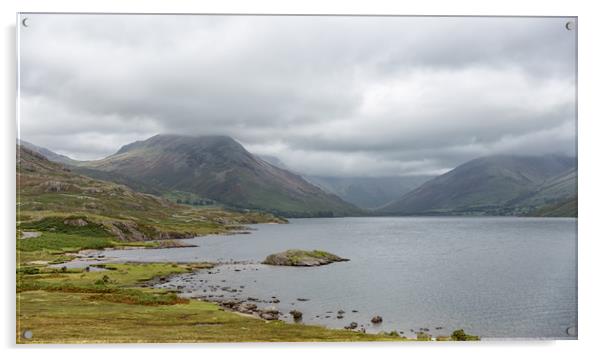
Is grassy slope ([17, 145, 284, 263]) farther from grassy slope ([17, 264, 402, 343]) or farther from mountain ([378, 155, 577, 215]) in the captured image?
mountain ([378, 155, 577, 215])

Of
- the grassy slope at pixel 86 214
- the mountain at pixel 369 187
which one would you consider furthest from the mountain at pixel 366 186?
the grassy slope at pixel 86 214

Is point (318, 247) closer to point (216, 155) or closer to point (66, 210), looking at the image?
point (216, 155)

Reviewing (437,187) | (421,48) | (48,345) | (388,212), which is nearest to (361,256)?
(388,212)

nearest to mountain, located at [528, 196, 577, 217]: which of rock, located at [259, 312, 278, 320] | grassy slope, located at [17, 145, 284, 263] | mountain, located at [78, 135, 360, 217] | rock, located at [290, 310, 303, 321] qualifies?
mountain, located at [78, 135, 360, 217]

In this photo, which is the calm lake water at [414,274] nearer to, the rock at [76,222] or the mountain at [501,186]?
the mountain at [501,186]

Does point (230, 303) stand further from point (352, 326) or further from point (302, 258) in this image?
point (352, 326)
